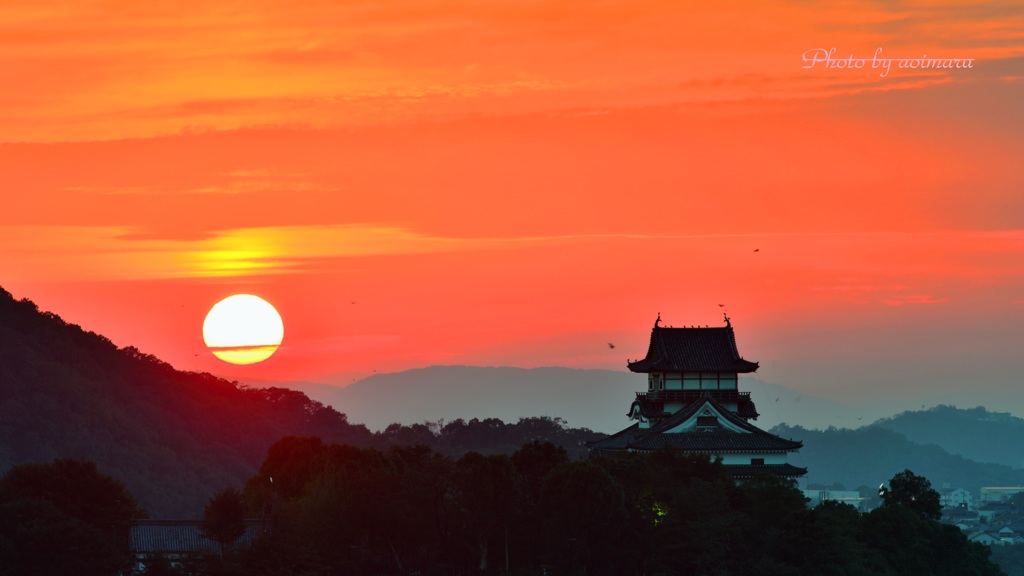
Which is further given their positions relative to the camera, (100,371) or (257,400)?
(257,400)

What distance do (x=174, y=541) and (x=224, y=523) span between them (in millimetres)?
2175

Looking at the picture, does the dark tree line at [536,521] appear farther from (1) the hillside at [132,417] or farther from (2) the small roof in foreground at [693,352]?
(1) the hillside at [132,417]

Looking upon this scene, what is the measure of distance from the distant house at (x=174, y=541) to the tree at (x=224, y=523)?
35 cm

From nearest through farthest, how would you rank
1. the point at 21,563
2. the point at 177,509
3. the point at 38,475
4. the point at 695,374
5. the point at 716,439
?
the point at 21,563
the point at 38,475
the point at 716,439
the point at 695,374
the point at 177,509

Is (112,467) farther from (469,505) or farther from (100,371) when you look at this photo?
(469,505)

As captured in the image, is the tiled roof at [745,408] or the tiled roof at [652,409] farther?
the tiled roof at [745,408]

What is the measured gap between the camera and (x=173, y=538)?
54.8 m

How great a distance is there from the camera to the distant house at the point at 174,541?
52906mm

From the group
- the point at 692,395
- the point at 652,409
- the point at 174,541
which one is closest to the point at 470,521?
the point at 174,541

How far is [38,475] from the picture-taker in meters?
53.3

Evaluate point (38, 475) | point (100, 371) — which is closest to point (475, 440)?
point (100, 371)

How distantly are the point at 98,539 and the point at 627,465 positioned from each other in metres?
23.5

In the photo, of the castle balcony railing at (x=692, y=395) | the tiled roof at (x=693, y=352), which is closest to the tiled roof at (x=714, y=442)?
the castle balcony railing at (x=692, y=395)

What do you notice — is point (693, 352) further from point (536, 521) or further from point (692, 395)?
point (536, 521)
